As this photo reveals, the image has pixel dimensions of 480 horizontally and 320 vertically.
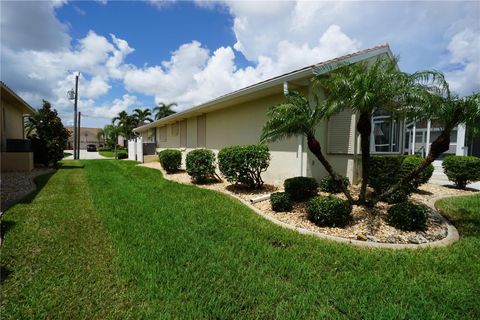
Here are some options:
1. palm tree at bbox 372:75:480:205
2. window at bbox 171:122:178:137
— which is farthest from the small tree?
palm tree at bbox 372:75:480:205

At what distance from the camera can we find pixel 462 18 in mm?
8383

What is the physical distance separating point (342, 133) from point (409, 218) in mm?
4122

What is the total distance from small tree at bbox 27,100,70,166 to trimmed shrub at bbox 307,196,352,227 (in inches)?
623

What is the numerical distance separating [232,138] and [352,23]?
650 centimetres

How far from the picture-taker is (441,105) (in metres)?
4.82

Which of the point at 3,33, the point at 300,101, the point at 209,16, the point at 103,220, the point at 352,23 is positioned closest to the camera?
the point at 103,220

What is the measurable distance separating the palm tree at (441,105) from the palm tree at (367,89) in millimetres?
270

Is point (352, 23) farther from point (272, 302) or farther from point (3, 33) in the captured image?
Answer: point (3, 33)

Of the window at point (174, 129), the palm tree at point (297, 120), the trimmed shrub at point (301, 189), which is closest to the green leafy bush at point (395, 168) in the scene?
the trimmed shrub at point (301, 189)

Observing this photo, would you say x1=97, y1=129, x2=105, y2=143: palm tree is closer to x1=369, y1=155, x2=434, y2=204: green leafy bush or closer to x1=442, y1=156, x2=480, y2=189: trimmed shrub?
x1=369, y1=155, x2=434, y2=204: green leafy bush

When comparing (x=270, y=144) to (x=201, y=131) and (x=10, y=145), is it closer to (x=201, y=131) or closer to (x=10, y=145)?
(x=201, y=131)

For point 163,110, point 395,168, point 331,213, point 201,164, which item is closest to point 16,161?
point 201,164

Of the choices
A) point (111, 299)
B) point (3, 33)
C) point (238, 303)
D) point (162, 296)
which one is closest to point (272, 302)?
point (238, 303)

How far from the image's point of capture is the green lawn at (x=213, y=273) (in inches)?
102
